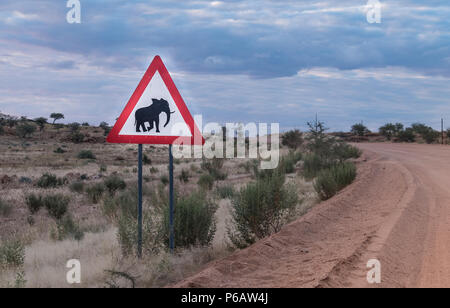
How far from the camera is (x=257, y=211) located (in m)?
11.1

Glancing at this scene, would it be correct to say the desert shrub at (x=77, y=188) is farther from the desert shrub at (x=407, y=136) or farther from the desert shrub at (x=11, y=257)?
the desert shrub at (x=407, y=136)

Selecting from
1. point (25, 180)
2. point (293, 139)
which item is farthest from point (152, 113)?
point (293, 139)

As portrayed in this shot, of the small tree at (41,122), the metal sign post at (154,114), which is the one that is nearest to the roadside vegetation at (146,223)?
the metal sign post at (154,114)

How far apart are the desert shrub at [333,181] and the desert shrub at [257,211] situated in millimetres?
7497

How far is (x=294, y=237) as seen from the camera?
10.8 m

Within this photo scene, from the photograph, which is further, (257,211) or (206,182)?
(206,182)

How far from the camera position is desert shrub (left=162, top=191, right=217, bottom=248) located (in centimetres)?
991

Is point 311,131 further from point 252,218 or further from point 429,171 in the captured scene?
point 252,218

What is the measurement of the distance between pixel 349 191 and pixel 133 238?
11074 millimetres

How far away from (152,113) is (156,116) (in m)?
0.08

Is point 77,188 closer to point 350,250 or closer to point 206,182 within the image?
point 206,182

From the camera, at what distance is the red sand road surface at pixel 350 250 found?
291 inches
